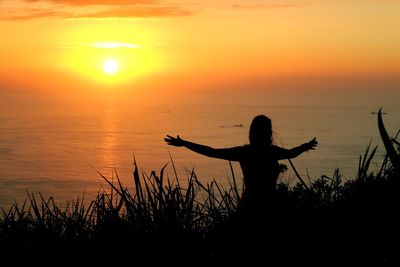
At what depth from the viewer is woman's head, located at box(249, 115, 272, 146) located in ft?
18.8

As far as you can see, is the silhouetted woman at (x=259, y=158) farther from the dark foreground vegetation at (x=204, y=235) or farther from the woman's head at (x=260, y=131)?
the dark foreground vegetation at (x=204, y=235)

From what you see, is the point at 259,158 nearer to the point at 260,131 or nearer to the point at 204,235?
the point at 260,131

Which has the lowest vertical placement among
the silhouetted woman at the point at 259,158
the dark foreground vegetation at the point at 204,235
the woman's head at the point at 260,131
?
the dark foreground vegetation at the point at 204,235

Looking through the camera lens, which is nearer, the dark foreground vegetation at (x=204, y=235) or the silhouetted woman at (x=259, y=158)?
the dark foreground vegetation at (x=204, y=235)

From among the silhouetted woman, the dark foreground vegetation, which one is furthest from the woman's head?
the dark foreground vegetation

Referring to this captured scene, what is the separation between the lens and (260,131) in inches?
228

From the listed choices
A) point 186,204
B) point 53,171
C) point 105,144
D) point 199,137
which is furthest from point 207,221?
point 199,137

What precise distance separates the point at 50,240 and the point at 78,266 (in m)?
0.36

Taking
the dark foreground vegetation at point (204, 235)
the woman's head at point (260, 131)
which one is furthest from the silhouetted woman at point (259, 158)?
the dark foreground vegetation at point (204, 235)

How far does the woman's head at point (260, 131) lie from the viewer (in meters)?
5.74

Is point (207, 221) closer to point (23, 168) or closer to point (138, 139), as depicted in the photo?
point (23, 168)

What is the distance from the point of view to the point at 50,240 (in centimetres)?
459

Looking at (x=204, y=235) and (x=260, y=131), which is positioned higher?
(x=260, y=131)

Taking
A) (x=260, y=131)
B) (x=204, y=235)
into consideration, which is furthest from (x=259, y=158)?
(x=204, y=235)
